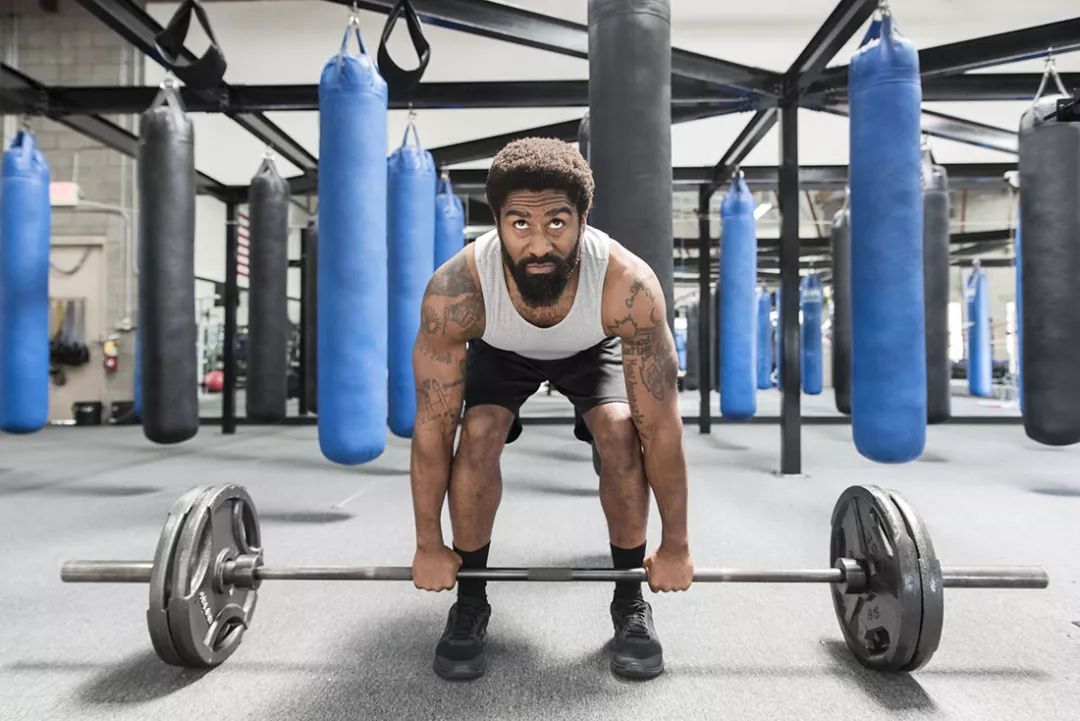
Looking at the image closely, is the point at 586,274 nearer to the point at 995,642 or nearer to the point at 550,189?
the point at 550,189

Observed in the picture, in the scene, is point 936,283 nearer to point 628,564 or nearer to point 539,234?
point 628,564

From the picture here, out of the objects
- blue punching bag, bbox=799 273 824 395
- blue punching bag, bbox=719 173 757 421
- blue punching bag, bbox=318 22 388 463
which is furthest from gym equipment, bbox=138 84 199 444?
blue punching bag, bbox=799 273 824 395

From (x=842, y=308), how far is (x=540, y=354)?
3364 mm

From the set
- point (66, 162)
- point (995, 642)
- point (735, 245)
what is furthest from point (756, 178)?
point (66, 162)

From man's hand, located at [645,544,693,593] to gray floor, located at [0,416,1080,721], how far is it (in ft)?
0.65

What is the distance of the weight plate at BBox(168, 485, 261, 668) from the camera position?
117cm

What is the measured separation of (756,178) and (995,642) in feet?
12.0

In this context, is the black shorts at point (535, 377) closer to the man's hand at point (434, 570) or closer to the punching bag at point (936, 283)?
the man's hand at point (434, 570)

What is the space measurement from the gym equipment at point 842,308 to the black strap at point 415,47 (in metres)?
2.93

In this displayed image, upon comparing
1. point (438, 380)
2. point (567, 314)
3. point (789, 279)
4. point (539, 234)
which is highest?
point (789, 279)

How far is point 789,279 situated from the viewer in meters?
3.21

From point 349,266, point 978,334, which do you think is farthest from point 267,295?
point 978,334

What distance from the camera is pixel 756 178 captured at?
14.6 feet

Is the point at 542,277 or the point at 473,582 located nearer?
the point at 542,277
